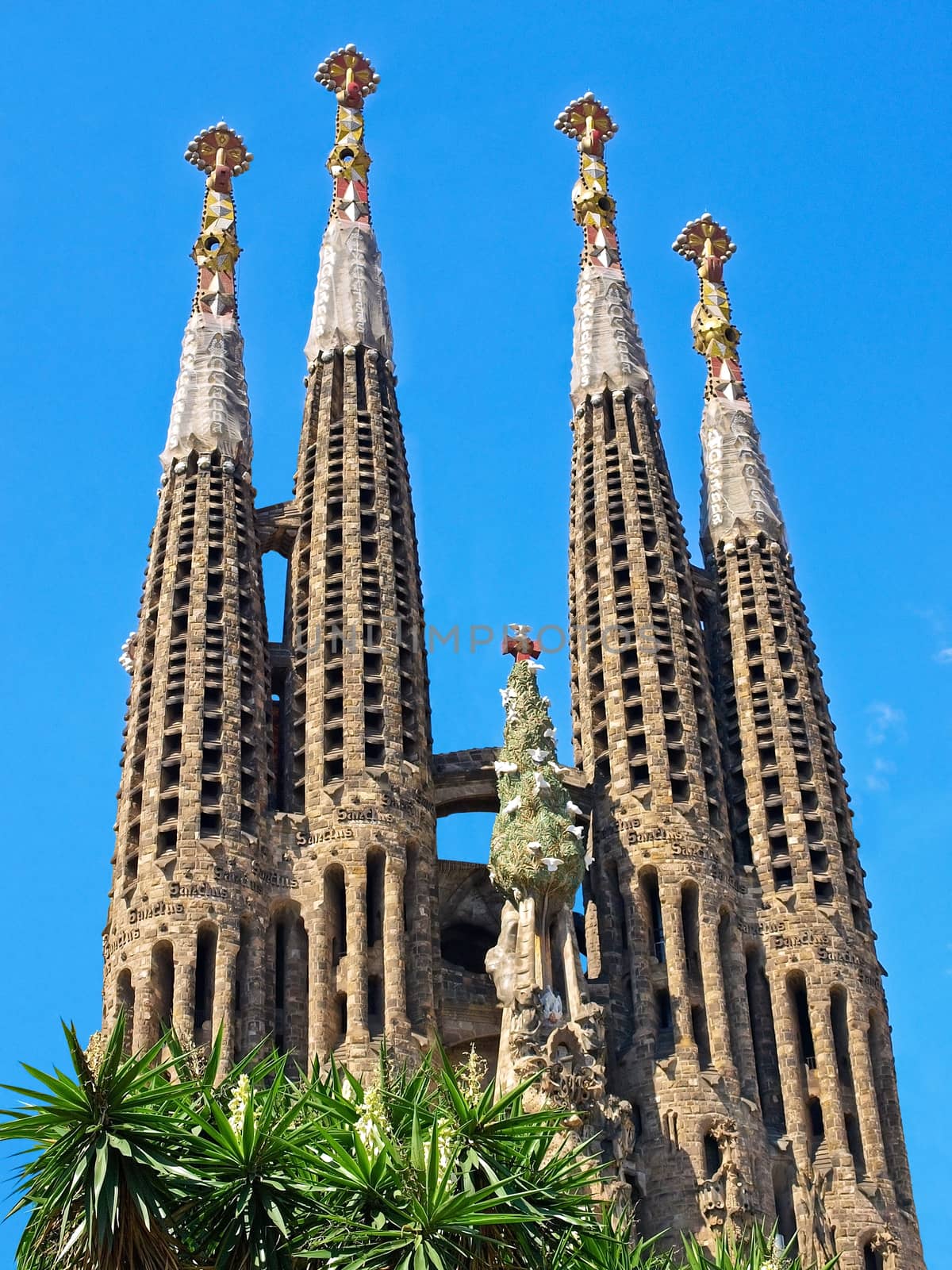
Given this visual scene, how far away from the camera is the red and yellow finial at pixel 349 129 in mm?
66375

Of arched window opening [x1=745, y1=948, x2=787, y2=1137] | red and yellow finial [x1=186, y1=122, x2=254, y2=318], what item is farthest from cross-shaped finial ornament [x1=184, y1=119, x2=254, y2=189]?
arched window opening [x1=745, y1=948, x2=787, y2=1137]

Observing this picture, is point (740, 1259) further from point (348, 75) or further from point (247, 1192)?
point (348, 75)

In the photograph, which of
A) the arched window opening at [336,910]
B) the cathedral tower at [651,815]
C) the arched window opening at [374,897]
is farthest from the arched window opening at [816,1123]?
the arched window opening at [336,910]

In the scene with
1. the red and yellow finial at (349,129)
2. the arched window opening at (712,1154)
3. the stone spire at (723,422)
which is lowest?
the arched window opening at (712,1154)

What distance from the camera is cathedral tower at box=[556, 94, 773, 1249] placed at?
53688mm

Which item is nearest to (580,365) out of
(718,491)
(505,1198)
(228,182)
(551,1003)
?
(718,491)

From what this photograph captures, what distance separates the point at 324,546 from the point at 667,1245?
1717cm

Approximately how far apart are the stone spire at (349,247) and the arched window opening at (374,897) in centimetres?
1412

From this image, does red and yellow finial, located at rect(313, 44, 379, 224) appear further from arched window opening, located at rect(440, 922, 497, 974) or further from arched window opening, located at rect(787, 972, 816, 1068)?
arched window opening, located at rect(787, 972, 816, 1068)

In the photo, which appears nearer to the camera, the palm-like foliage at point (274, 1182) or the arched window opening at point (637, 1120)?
the palm-like foliage at point (274, 1182)

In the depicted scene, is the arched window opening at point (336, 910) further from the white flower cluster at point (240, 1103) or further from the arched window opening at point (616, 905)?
the white flower cluster at point (240, 1103)

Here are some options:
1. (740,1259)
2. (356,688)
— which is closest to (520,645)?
(356,688)

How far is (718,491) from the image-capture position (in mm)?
65500

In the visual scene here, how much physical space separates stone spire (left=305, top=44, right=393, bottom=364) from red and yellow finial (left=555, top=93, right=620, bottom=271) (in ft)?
18.7
